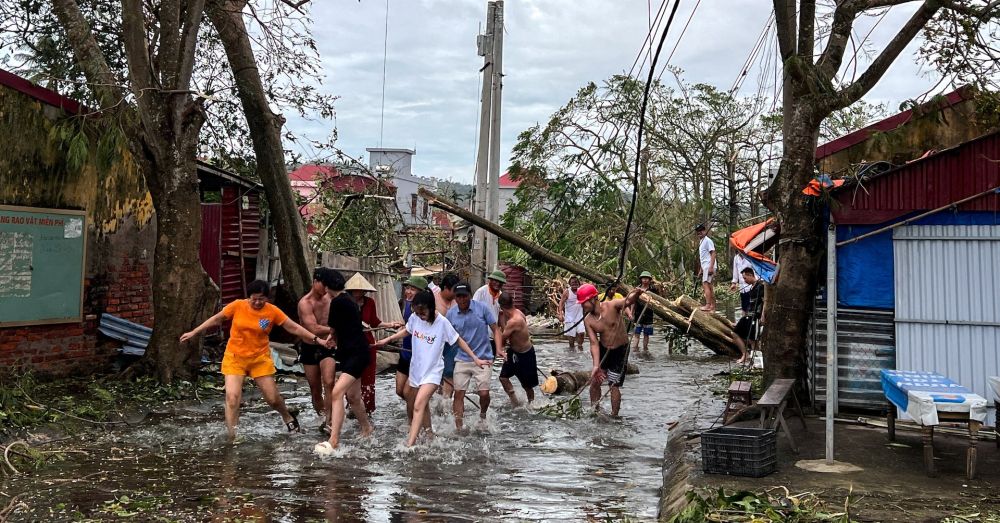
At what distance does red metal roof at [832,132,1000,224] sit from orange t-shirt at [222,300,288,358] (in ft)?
20.0

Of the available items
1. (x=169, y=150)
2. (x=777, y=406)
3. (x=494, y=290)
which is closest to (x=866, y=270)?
(x=777, y=406)

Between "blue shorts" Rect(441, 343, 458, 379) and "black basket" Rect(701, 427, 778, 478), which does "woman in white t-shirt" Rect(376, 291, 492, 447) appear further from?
"black basket" Rect(701, 427, 778, 478)

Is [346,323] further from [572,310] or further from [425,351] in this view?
[572,310]

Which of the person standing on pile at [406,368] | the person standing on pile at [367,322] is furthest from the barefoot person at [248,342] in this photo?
the person standing on pile at [406,368]

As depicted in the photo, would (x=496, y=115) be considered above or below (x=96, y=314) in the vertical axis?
above

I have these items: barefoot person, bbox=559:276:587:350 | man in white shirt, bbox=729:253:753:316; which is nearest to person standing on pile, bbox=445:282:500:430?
man in white shirt, bbox=729:253:753:316

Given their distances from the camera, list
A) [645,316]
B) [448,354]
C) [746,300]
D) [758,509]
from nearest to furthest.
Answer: [758,509]
[448,354]
[746,300]
[645,316]

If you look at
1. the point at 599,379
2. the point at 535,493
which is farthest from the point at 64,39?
the point at 535,493

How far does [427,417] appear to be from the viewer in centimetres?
992

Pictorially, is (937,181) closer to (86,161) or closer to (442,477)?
(442,477)

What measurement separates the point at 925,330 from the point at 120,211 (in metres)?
11.0

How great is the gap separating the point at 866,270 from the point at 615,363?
125 inches

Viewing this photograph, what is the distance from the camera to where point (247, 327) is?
31.3 feet

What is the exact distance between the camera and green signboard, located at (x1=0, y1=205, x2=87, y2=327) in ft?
38.1
